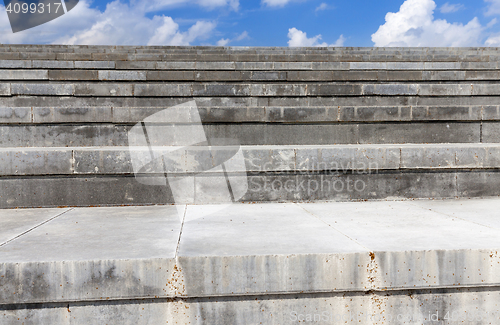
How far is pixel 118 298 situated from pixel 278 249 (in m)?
0.99

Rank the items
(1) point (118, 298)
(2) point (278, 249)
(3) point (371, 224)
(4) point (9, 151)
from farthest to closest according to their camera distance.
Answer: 1. (4) point (9, 151)
2. (3) point (371, 224)
3. (2) point (278, 249)
4. (1) point (118, 298)

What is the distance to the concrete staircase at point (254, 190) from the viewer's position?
1.89m

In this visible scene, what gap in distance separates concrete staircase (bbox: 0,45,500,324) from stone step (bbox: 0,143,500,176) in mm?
16

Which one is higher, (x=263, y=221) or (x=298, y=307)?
(x=263, y=221)

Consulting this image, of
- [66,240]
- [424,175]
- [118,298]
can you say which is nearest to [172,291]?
[118,298]

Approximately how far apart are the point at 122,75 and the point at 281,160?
4.56 metres

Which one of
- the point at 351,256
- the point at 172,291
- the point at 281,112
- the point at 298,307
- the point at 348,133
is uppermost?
the point at 281,112

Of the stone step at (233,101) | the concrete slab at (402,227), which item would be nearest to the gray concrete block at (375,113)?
the stone step at (233,101)

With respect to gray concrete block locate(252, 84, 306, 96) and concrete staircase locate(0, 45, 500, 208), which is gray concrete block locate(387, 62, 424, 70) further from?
gray concrete block locate(252, 84, 306, 96)

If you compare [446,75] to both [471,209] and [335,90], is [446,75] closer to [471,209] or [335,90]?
[335,90]

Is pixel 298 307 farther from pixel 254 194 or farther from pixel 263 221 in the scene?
pixel 254 194

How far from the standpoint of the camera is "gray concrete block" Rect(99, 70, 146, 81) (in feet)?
21.0

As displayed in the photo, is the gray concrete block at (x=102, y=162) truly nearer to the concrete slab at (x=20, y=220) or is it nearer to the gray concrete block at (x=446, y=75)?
the concrete slab at (x=20, y=220)

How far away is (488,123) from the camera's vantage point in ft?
15.2
